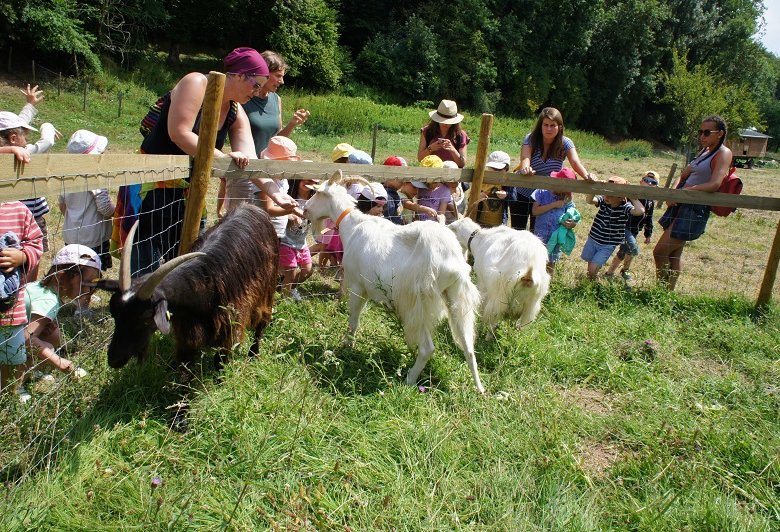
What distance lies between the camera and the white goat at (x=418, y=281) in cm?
360

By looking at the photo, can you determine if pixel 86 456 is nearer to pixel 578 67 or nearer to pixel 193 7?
pixel 193 7

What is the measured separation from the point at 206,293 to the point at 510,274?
7.35ft

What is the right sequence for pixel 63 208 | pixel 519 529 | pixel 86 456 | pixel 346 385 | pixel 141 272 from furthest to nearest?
1. pixel 63 208
2. pixel 141 272
3. pixel 346 385
4. pixel 86 456
5. pixel 519 529

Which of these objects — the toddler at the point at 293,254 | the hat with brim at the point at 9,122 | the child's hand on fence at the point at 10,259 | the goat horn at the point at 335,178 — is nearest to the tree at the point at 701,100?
the toddler at the point at 293,254

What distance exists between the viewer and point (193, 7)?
114 ft

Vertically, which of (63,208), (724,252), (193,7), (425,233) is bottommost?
(724,252)

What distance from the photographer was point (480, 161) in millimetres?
5699

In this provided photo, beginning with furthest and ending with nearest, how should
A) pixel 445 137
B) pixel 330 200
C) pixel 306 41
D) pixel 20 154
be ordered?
pixel 306 41 → pixel 445 137 → pixel 330 200 → pixel 20 154

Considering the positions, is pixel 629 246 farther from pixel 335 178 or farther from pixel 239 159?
pixel 239 159

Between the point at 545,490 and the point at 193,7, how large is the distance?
3912 centimetres

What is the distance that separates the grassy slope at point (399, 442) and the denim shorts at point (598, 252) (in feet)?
6.83

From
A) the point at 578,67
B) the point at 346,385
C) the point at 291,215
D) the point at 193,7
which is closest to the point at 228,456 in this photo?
the point at 346,385

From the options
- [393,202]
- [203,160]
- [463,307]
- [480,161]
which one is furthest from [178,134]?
[480,161]

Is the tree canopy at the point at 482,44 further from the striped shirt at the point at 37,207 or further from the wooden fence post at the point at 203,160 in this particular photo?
the wooden fence post at the point at 203,160
